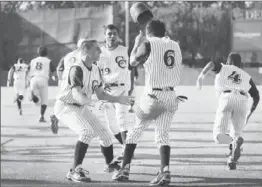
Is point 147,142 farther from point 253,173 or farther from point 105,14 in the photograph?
point 105,14

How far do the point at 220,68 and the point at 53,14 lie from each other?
18.4 m

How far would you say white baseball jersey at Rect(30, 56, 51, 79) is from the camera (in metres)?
9.66

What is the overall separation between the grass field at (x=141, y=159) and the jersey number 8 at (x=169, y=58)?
974mm

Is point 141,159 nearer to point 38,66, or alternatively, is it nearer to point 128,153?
point 128,153

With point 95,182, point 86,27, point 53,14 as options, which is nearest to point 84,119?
point 95,182

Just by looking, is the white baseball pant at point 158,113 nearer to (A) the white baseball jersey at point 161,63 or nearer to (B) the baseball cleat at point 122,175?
(A) the white baseball jersey at point 161,63

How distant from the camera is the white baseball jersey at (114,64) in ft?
A: 19.2

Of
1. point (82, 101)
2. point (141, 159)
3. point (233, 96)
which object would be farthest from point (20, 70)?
point (82, 101)

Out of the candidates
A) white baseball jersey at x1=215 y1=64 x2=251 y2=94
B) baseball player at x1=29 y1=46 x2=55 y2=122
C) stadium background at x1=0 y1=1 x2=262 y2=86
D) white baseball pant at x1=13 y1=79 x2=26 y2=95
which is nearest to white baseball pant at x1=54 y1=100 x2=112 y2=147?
white baseball jersey at x1=215 y1=64 x2=251 y2=94

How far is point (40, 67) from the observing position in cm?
994

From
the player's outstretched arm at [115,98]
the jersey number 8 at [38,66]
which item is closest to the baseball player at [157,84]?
the player's outstretched arm at [115,98]

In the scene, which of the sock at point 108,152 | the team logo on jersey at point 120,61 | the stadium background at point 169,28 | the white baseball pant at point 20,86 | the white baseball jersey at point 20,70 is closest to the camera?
the sock at point 108,152

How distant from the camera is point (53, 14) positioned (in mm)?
22875

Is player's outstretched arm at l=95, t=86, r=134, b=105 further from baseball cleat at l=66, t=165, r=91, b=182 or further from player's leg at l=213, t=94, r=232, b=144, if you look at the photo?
player's leg at l=213, t=94, r=232, b=144
